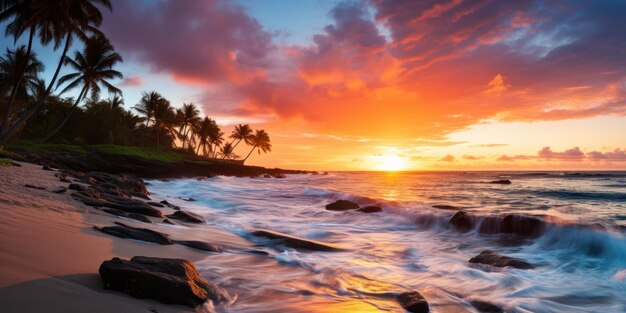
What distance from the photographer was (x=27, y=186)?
8.02 m

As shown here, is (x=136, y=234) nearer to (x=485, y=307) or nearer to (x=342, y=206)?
(x=485, y=307)

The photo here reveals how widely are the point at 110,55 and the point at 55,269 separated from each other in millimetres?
32865

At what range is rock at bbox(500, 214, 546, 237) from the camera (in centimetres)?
1027

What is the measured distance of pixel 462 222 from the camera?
38.4 feet

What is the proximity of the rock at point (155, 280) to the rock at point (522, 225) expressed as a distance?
32.3ft

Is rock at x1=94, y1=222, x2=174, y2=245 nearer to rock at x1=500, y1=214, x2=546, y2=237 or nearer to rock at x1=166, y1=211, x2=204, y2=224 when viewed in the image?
rock at x1=166, y1=211, x2=204, y2=224

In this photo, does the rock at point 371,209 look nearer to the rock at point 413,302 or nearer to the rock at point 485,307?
the rock at point 485,307

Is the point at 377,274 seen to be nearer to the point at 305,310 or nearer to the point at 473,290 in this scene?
the point at 473,290

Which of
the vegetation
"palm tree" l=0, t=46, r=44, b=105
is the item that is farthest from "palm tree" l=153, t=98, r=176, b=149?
"palm tree" l=0, t=46, r=44, b=105

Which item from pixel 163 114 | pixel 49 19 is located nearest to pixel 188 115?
pixel 163 114

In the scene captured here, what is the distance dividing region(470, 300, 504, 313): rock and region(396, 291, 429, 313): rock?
3.16ft

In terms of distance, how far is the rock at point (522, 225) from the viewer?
33.7ft

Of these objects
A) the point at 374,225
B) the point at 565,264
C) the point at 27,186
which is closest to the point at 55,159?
the point at 27,186

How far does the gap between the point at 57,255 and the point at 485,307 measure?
16.8ft
